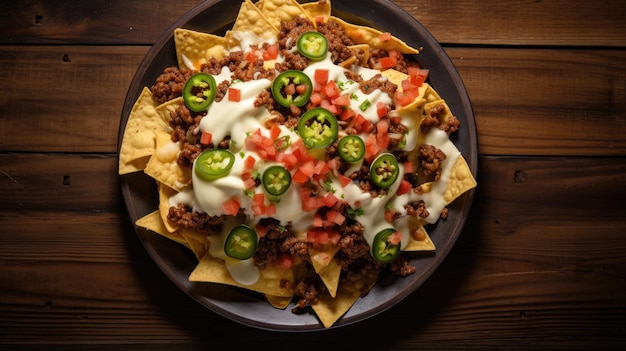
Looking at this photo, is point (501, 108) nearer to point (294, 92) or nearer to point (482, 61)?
point (482, 61)

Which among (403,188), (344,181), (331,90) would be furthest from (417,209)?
(331,90)

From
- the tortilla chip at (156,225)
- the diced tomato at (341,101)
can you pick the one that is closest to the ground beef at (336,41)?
the diced tomato at (341,101)

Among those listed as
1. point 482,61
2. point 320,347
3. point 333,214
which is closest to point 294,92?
point 333,214

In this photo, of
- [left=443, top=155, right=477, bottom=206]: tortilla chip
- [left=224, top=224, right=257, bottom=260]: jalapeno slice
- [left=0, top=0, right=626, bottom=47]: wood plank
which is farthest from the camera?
[left=0, top=0, right=626, bottom=47]: wood plank

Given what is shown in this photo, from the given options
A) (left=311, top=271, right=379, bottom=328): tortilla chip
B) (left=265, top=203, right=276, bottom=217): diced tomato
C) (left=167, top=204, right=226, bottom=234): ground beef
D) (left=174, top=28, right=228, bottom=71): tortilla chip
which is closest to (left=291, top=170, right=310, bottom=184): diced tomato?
(left=265, top=203, right=276, bottom=217): diced tomato

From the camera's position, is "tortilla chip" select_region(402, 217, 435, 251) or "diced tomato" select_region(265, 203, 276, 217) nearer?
"diced tomato" select_region(265, 203, 276, 217)

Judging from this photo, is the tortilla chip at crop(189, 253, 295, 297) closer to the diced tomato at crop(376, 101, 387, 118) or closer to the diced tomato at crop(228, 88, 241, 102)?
the diced tomato at crop(228, 88, 241, 102)
